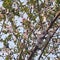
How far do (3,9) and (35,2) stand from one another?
0.85 m

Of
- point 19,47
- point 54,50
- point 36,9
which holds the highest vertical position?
point 36,9

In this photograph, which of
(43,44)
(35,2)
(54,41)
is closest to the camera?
(43,44)

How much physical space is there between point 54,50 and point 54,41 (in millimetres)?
281

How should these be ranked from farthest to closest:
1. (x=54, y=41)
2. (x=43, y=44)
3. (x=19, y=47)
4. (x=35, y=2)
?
(x=54, y=41), (x=19, y=47), (x=35, y=2), (x=43, y=44)

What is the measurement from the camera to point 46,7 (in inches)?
283

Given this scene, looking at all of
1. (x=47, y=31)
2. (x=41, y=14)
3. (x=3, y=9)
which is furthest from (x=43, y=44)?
(x=3, y=9)

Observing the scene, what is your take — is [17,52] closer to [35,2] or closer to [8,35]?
[8,35]

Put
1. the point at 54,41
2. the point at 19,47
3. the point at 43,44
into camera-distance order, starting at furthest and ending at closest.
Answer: the point at 54,41 → the point at 19,47 → the point at 43,44

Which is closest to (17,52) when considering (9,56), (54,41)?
(9,56)

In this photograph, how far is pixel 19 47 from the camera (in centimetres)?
718

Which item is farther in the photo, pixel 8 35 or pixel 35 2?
pixel 8 35

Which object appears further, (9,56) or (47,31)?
(9,56)

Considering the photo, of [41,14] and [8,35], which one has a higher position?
[41,14]

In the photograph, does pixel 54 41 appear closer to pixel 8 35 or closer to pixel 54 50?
pixel 54 50
